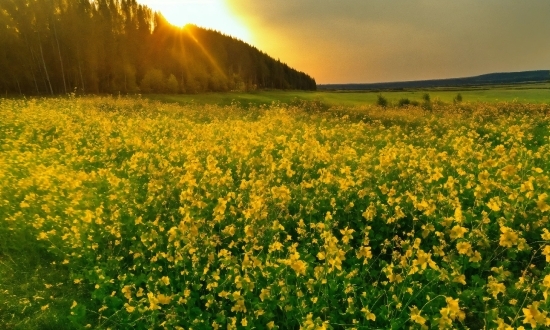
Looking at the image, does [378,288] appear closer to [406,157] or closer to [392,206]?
[392,206]

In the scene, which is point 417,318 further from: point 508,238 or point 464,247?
point 508,238

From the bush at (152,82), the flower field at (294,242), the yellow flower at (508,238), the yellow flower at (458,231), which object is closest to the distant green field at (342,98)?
the bush at (152,82)

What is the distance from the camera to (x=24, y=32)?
147 feet

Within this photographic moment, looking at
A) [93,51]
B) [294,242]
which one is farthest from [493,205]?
[93,51]

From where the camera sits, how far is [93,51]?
4919cm

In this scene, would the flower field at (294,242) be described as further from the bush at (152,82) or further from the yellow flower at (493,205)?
the bush at (152,82)

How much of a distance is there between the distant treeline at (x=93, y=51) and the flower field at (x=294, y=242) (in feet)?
148

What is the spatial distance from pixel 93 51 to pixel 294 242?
2064 inches

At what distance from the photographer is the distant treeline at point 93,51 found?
147 feet

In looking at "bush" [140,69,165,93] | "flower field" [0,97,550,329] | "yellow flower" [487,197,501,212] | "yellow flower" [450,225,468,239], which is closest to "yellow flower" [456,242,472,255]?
"flower field" [0,97,550,329]

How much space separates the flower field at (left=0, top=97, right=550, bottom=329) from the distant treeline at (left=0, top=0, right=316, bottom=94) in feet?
148

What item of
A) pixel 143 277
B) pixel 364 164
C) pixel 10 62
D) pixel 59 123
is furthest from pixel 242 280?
pixel 10 62

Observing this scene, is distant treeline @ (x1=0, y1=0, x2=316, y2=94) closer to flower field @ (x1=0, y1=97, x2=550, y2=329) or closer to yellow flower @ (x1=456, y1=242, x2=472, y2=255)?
flower field @ (x1=0, y1=97, x2=550, y2=329)

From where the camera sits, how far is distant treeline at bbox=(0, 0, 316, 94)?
44844 mm
